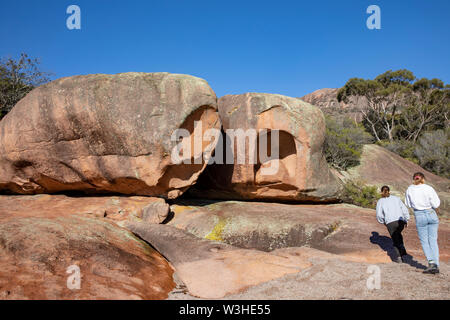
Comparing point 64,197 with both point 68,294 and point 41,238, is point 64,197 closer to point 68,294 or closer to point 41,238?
point 41,238

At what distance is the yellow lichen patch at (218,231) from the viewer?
23.6ft

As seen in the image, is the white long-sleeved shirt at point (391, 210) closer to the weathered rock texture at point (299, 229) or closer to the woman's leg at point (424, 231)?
the woman's leg at point (424, 231)

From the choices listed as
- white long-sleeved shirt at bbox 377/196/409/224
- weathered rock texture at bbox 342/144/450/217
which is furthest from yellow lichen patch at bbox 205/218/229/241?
weathered rock texture at bbox 342/144/450/217

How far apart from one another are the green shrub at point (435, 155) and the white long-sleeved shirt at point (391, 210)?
11.7 metres

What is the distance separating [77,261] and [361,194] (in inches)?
393

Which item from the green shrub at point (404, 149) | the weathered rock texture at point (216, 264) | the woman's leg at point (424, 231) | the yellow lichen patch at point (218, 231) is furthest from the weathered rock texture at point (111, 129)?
the green shrub at point (404, 149)

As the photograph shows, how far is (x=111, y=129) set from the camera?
7.26 m

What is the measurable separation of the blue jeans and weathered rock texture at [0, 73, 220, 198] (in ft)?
16.2

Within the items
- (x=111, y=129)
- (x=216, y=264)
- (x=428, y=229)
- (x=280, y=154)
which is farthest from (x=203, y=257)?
(x=280, y=154)

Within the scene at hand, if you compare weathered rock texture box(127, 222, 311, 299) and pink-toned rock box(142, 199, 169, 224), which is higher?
pink-toned rock box(142, 199, 169, 224)

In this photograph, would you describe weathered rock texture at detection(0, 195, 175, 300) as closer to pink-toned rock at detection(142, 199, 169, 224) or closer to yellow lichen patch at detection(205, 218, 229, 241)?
pink-toned rock at detection(142, 199, 169, 224)

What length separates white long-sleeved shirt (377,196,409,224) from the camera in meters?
5.20
